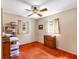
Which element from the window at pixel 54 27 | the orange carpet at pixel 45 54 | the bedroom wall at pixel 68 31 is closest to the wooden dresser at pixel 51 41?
the bedroom wall at pixel 68 31

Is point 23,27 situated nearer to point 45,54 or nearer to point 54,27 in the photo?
point 54,27

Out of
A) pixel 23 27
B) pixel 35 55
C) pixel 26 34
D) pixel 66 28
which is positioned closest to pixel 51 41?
pixel 66 28

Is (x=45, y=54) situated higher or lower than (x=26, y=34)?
lower

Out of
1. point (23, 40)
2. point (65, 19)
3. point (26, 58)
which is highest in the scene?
point (65, 19)

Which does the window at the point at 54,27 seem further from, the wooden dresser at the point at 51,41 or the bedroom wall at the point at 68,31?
the wooden dresser at the point at 51,41

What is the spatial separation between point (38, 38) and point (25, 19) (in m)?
2.21

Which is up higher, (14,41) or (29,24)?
(29,24)

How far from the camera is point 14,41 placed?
4.20 m

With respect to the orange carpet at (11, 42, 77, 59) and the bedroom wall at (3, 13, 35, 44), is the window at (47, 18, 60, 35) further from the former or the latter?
the bedroom wall at (3, 13, 35, 44)

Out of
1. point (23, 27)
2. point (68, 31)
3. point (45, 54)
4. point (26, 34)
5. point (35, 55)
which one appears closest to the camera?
point (35, 55)

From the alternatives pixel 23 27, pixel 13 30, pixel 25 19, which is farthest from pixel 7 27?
pixel 25 19

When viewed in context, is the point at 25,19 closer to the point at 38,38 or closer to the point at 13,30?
the point at 13,30

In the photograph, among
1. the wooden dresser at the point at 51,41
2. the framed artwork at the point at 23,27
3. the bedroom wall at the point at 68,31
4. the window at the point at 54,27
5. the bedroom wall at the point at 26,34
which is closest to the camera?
the bedroom wall at the point at 68,31

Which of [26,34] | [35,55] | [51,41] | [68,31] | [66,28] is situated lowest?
[35,55]
